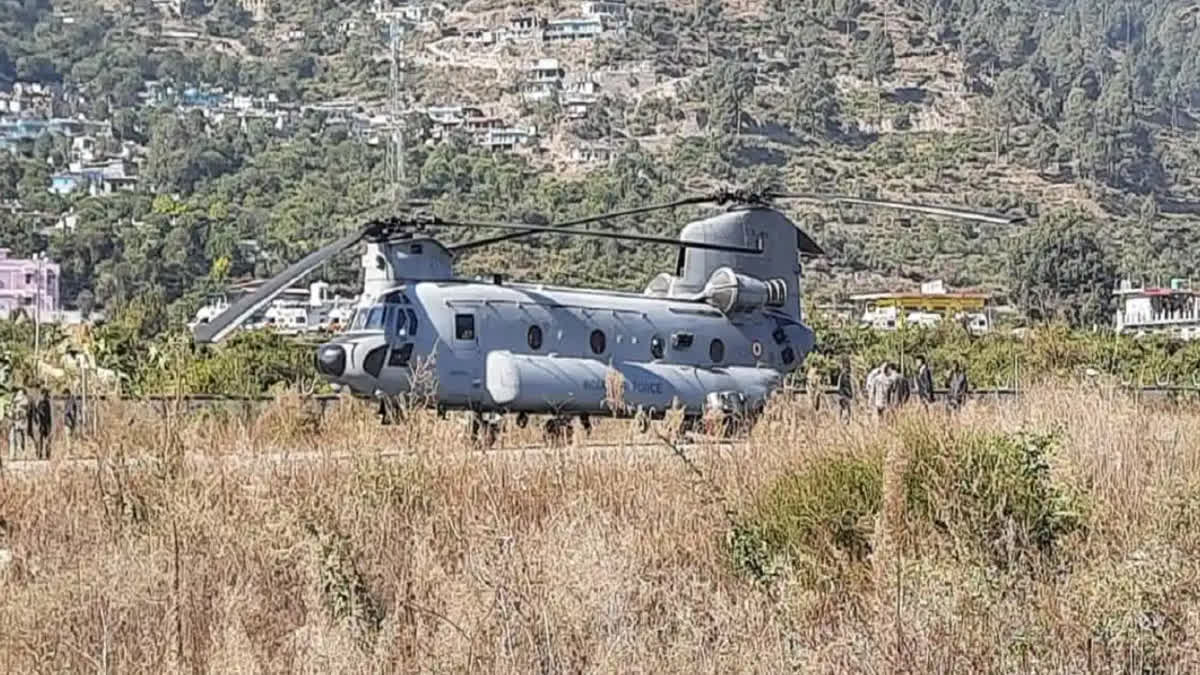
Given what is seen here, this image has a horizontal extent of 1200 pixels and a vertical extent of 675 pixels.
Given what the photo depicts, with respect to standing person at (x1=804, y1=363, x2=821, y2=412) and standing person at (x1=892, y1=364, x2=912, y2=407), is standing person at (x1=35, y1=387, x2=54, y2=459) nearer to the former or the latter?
standing person at (x1=804, y1=363, x2=821, y2=412)

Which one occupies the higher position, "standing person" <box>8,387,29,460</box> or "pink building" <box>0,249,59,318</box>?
"standing person" <box>8,387,29,460</box>

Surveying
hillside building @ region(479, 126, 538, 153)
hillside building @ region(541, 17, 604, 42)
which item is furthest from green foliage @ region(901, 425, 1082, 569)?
hillside building @ region(541, 17, 604, 42)

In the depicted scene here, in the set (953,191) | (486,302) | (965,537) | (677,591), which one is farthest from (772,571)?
(953,191)

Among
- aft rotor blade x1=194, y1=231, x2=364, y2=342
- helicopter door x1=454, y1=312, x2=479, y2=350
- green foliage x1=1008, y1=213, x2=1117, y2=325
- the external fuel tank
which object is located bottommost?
green foliage x1=1008, y1=213, x2=1117, y2=325

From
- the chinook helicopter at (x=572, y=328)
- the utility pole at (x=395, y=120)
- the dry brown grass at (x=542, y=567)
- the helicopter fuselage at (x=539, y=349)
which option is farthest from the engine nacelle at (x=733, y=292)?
the utility pole at (x=395, y=120)

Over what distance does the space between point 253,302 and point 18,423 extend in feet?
8.28

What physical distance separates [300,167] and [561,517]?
130544 mm

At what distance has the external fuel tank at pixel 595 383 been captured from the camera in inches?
749

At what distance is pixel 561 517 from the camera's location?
10.1 m

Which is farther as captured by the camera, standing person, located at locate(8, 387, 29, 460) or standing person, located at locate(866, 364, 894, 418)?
standing person, located at locate(866, 364, 894, 418)

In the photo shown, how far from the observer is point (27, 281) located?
330 feet

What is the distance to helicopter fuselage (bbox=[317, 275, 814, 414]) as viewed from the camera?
18.5m

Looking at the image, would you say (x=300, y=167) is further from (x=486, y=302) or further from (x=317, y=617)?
(x=317, y=617)

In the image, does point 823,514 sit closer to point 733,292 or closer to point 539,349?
point 539,349
